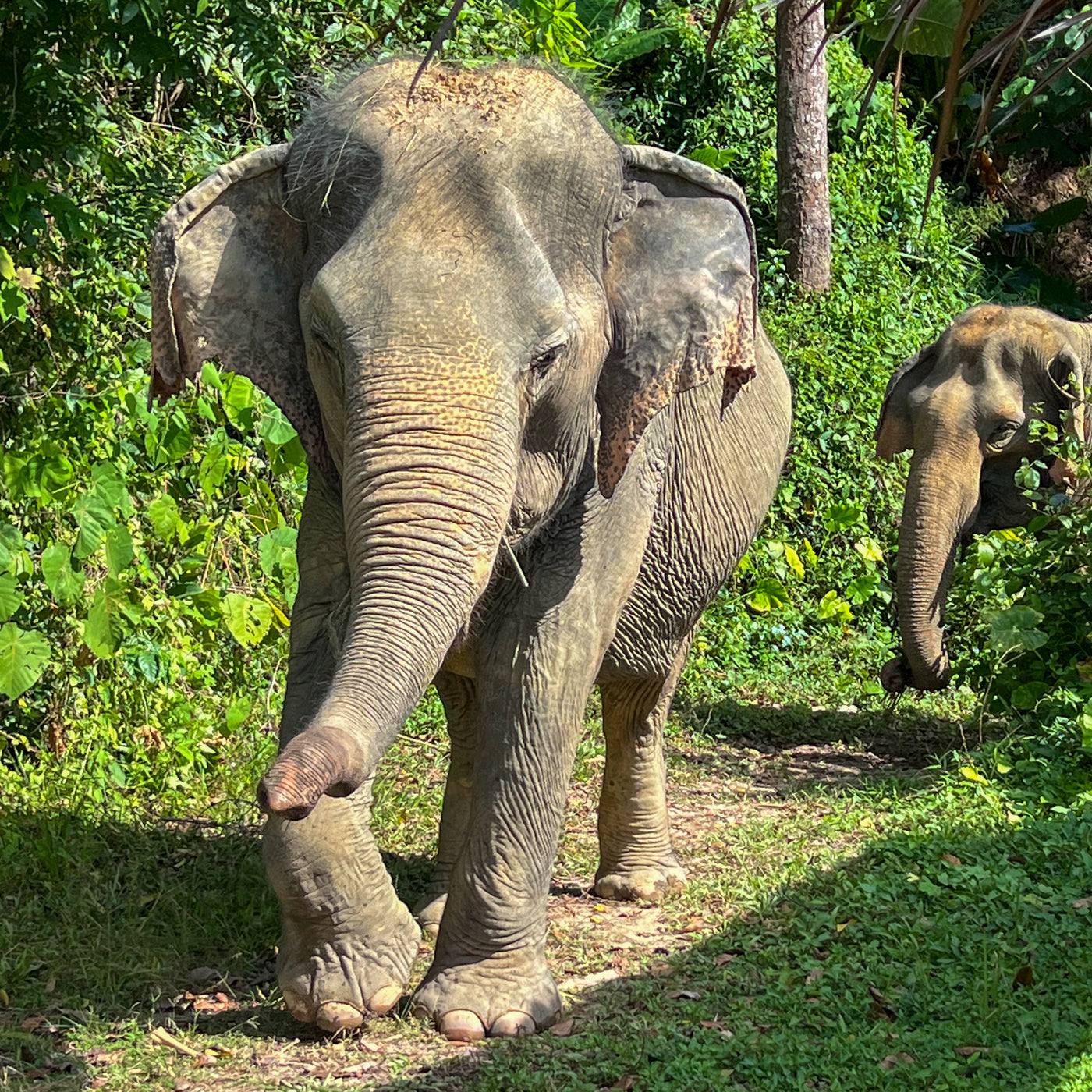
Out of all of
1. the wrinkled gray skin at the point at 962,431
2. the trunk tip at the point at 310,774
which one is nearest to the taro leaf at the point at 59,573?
the trunk tip at the point at 310,774

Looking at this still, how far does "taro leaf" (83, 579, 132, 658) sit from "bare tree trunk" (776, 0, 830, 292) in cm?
788

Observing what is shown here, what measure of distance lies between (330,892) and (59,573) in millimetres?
1935

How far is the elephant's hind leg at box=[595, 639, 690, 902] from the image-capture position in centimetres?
564

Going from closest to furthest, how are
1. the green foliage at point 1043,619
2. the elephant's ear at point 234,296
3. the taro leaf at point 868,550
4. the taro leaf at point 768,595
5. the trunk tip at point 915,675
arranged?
the elephant's ear at point 234,296
the green foliage at point 1043,619
the trunk tip at point 915,675
the taro leaf at point 768,595
the taro leaf at point 868,550

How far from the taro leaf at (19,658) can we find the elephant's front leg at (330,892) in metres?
1.31

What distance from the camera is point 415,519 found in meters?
3.55

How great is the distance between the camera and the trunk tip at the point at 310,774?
297 centimetres

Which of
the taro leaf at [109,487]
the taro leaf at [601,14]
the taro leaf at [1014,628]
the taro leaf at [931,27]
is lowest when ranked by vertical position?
the taro leaf at [1014,628]

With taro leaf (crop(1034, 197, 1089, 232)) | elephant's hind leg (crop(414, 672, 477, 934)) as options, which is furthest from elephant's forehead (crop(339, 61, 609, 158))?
taro leaf (crop(1034, 197, 1089, 232))

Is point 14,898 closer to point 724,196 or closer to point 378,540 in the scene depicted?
point 378,540

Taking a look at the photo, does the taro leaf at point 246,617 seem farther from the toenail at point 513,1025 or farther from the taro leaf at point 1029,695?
the taro leaf at point 1029,695

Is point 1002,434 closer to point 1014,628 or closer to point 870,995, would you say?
point 1014,628

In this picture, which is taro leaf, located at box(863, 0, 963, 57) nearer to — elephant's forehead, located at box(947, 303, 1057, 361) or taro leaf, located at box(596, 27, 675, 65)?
elephant's forehead, located at box(947, 303, 1057, 361)

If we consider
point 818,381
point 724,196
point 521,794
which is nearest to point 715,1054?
point 521,794
